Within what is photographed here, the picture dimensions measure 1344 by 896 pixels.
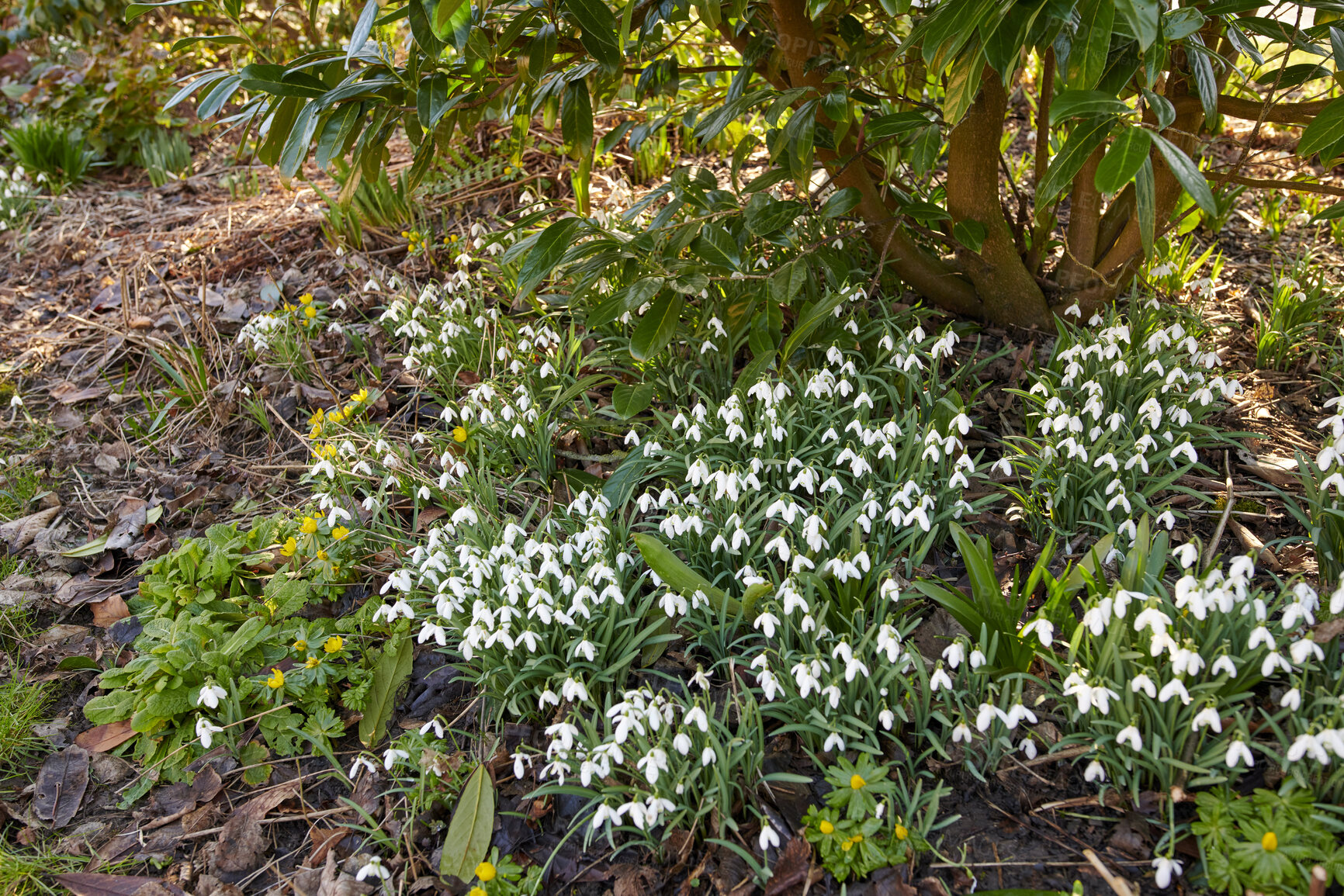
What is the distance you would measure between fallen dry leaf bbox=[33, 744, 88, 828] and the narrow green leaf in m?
0.69

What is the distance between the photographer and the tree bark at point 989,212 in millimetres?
2520

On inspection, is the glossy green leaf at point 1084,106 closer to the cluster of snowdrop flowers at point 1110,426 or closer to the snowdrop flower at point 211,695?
the cluster of snowdrop flowers at point 1110,426

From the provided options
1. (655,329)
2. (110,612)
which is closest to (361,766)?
(110,612)

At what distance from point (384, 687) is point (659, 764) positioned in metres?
0.86

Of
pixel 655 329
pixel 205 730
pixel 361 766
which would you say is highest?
pixel 655 329

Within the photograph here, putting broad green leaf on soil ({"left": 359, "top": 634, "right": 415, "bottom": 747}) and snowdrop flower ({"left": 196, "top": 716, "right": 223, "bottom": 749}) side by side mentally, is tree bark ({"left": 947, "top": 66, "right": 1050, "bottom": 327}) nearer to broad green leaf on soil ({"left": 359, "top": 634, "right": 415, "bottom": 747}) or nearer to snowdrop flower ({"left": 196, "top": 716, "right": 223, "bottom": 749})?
broad green leaf on soil ({"left": 359, "top": 634, "right": 415, "bottom": 747})

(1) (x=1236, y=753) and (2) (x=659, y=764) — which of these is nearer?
(1) (x=1236, y=753)

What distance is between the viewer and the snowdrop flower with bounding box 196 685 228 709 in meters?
1.92

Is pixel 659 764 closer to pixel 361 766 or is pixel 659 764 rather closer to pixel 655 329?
pixel 361 766

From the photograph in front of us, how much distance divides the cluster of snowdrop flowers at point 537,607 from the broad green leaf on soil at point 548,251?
0.60m

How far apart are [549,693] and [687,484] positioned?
79cm

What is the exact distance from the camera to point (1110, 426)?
7.03 ft

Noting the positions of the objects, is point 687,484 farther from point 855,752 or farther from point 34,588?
point 34,588

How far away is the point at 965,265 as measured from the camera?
2.81 metres
